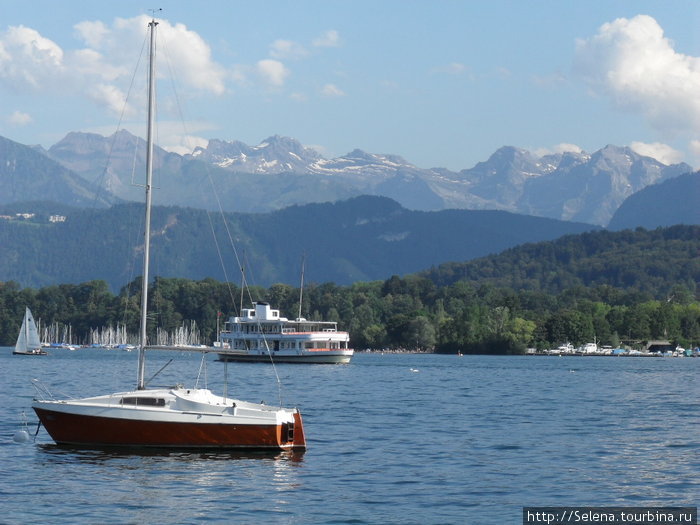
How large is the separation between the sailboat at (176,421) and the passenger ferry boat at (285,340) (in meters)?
111

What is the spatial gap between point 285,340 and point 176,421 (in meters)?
123

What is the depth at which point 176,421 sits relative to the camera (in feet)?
168

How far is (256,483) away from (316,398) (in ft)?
144

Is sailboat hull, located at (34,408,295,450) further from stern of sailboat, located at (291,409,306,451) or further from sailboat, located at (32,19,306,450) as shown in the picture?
stern of sailboat, located at (291,409,306,451)

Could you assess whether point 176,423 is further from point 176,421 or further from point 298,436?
point 298,436

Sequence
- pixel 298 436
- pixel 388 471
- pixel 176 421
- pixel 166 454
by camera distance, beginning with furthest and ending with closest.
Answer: pixel 298 436 → pixel 166 454 → pixel 176 421 → pixel 388 471

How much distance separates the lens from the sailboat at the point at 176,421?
5125 cm

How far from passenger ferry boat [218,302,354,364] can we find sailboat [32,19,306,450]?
111448mm

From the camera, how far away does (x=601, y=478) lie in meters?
47.0

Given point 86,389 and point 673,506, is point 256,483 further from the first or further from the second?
point 86,389

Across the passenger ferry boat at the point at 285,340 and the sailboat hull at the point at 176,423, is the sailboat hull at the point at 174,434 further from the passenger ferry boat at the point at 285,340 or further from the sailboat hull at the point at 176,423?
the passenger ferry boat at the point at 285,340

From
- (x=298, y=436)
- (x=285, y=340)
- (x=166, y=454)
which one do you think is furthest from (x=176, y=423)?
(x=285, y=340)

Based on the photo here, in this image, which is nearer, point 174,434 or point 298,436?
point 174,434

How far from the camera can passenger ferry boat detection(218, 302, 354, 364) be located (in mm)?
169125
